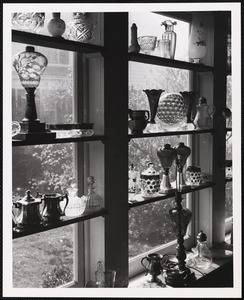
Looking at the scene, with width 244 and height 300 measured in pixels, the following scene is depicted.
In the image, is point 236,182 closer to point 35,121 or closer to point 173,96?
point 173,96

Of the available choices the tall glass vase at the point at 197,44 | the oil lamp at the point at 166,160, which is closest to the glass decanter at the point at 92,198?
the oil lamp at the point at 166,160

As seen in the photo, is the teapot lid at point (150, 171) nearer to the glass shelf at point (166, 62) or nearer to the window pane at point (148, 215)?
the window pane at point (148, 215)

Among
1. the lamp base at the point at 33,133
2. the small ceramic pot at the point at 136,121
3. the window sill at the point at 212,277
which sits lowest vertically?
the window sill at the point at 212,277

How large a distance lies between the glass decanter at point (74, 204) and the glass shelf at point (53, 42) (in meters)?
0.63

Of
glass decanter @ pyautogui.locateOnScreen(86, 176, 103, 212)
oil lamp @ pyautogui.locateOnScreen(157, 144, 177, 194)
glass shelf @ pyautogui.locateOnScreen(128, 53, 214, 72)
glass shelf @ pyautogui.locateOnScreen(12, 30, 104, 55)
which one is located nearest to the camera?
glass shelf @ pyautogui.locateOnScreen(12, 30, 104, 55)

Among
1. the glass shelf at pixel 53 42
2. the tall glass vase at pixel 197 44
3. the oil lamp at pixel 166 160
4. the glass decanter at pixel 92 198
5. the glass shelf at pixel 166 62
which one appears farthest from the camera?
the tall glass vase at pixel 197 44

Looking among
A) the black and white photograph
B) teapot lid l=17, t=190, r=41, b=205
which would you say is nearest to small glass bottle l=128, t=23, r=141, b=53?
the black and white photograph

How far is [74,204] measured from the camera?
6.61 feet

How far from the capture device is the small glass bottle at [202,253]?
7.98 ft

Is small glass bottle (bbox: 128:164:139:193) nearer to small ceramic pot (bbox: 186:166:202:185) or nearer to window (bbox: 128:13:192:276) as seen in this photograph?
window (bbox: 128:13:192:276)

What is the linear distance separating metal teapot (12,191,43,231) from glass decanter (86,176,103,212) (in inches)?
11.9

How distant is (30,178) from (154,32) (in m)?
1.01

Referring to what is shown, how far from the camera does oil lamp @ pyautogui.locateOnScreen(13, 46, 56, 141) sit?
1.83m

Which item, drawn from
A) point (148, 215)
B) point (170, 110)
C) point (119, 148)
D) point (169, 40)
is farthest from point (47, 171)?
point (169, 40)
